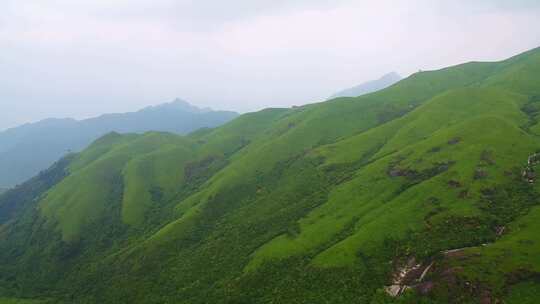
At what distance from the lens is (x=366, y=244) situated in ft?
346

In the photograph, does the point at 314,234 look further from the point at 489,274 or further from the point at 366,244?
the point at 489,274

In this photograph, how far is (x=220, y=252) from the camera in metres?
136

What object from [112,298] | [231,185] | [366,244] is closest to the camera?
[366,244]

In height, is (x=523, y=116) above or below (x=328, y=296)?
above

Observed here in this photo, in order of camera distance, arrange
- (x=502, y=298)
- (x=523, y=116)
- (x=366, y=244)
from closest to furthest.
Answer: (x=502, y=298), (x=366, y=244), (x=523, y=116)

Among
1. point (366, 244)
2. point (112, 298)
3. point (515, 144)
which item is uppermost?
point (515, 144)

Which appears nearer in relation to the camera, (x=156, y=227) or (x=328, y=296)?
(x=328, y=296)

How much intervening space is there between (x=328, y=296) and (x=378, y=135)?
12463 centimetres

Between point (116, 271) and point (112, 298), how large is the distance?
18.0 metres

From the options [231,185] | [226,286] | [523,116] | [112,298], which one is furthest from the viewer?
[231,185]

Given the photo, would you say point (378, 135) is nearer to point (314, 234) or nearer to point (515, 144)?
point (515, 144)

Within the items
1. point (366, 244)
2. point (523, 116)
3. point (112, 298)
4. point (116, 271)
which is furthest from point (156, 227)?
point (523, 116)

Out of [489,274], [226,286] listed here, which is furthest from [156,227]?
[489,274]

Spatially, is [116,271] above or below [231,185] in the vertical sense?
below
